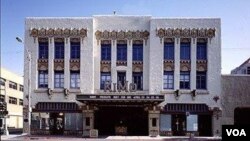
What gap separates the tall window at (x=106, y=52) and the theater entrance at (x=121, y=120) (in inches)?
219

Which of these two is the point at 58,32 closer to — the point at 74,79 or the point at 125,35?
the point at 74,79

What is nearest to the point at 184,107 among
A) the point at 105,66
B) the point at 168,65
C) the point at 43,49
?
the point at 168,65

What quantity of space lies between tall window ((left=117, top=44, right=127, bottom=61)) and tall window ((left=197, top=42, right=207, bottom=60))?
812 cm

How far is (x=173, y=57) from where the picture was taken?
1574 inches

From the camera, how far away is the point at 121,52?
40.4 metres

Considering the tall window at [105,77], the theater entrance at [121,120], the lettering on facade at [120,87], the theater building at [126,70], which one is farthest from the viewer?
the theater entrance at [121,120]

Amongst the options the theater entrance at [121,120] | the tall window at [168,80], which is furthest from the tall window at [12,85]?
the tall window at [168,80]

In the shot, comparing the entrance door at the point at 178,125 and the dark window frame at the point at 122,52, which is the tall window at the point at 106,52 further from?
the entrance door at the point at 178,125

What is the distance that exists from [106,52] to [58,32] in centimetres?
581

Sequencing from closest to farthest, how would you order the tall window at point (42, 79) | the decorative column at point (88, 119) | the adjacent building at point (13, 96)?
the decorative column at point (88, 119), the tall window at point (42, 79), the adjacent building at point (13, 96)

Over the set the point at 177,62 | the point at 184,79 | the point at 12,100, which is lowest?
the point at 12,100

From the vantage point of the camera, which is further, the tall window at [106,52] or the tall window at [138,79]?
the tall window at [106,52]

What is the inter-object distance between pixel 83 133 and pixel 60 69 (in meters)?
7.66

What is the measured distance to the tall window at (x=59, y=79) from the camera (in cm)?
4031
